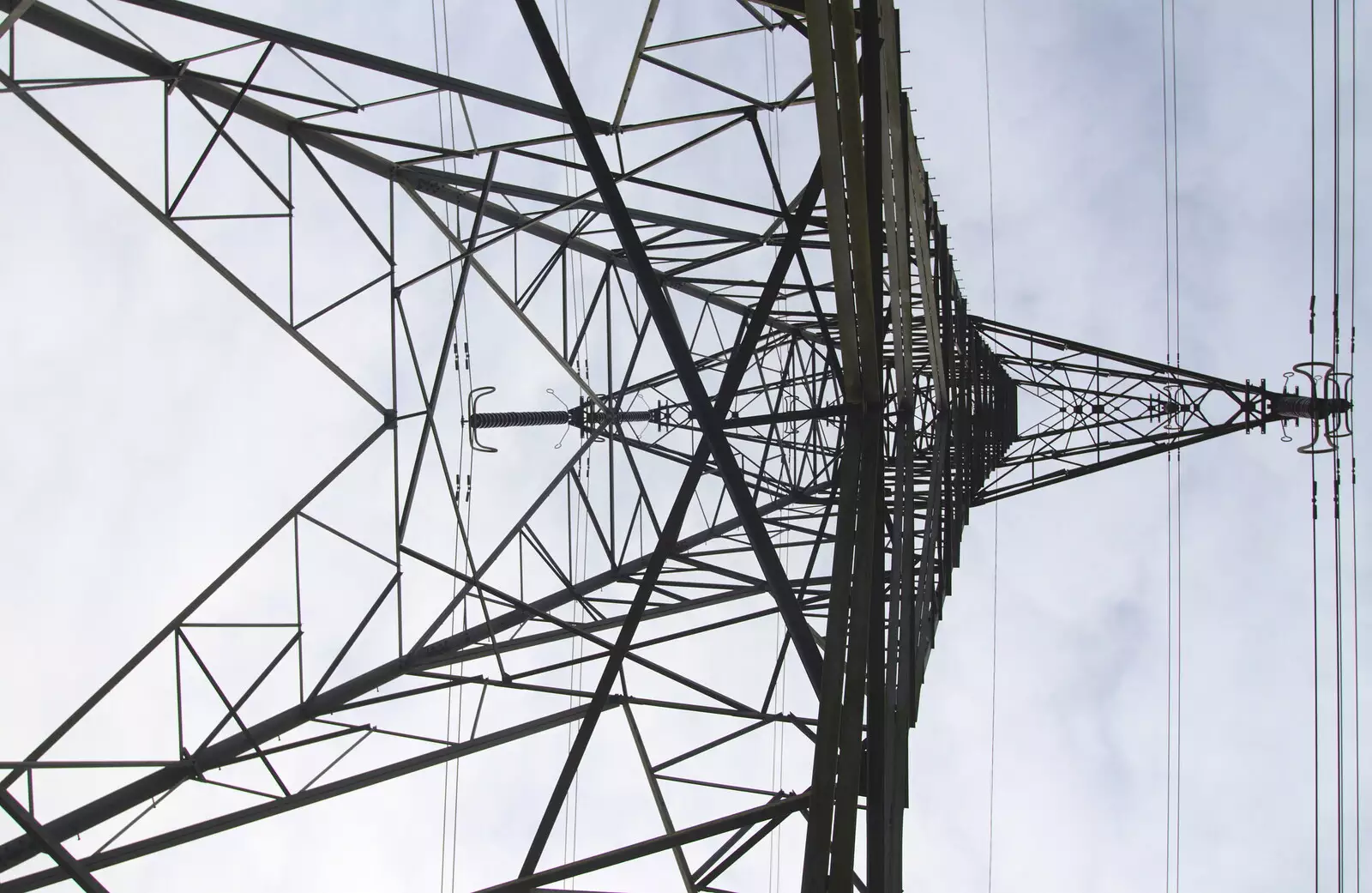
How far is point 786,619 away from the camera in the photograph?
21.5ft

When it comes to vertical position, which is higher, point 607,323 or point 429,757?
point 607,323

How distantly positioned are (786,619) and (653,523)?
4.36 metres

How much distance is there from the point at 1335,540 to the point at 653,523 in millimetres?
8132

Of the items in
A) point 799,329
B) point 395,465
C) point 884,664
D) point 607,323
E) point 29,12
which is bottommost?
point 884,664

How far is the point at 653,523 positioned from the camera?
10773 millimetres

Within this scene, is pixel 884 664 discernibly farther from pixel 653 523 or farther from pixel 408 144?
pixel 408 144

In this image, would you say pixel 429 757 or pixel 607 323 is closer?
pixel 429 757

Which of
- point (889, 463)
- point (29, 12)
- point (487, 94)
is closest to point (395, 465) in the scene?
point (487, 94)

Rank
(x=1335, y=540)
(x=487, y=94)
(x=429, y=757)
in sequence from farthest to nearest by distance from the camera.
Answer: (x=1335, y=540)
(x=429, y=757)
(x=487, y=94)

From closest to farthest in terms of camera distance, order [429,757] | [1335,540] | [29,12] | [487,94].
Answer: [29,12], [487,94], [429,757], [1335,540]

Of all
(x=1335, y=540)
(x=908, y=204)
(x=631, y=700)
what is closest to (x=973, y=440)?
(x=1335, y=540)

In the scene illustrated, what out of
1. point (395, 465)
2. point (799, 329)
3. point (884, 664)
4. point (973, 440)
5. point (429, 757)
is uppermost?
point (799, 329)

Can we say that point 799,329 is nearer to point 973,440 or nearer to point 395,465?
point 973,440

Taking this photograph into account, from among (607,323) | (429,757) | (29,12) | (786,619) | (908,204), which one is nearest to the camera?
(786,619)
